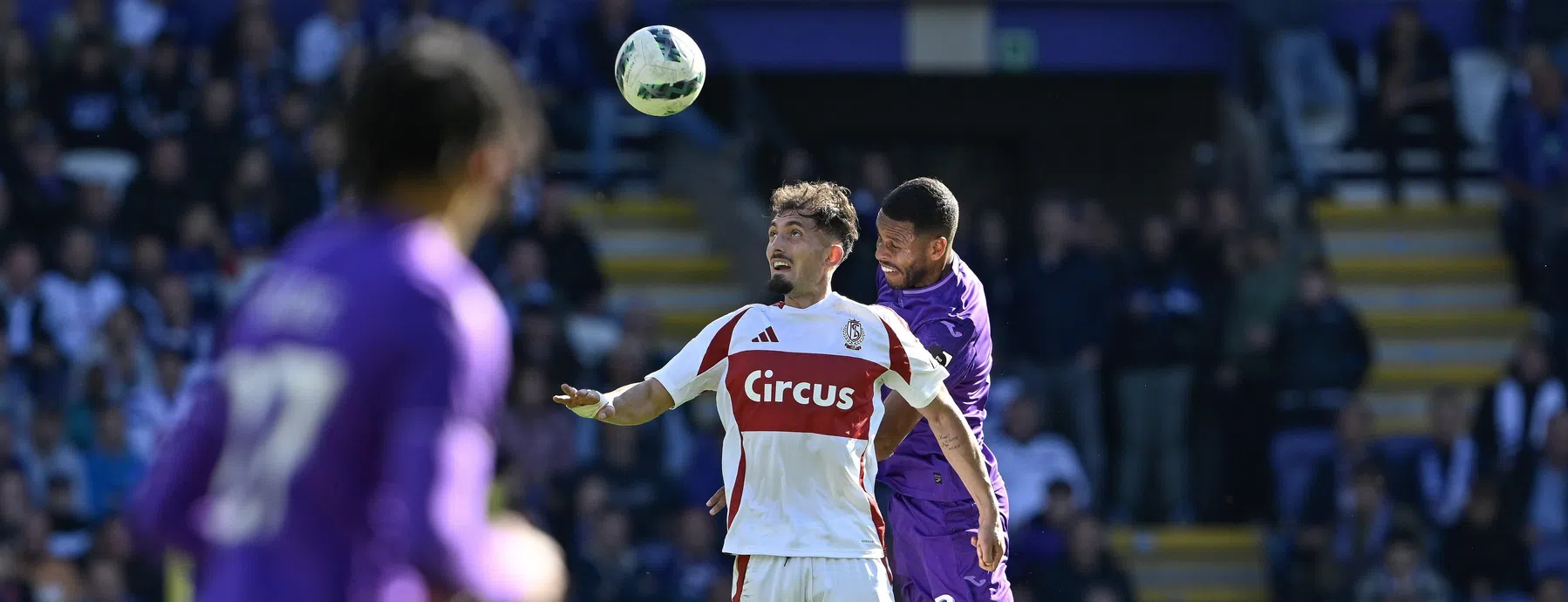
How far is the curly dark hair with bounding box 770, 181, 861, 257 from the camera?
6.05 metres

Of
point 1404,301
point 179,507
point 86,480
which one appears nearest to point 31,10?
point 86,480

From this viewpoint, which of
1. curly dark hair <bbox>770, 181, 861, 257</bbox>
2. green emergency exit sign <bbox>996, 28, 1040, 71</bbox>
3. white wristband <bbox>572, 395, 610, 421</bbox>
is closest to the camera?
white wristband <bbox>572, 395, 610, 421</bbox>

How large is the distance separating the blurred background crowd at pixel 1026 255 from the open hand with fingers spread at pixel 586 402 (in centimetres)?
612

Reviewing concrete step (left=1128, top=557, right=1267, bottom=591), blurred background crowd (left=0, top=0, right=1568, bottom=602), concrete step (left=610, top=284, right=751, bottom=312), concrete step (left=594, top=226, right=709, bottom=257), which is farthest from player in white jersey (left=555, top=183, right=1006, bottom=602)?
concrete step (left=594, top=226, right=709, bottom=257)

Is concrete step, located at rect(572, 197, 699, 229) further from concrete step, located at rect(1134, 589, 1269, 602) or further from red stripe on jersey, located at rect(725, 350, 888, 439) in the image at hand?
red stripe on jersey, located at rect(725, 350, 888, 439)

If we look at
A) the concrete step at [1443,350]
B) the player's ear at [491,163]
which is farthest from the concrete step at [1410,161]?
the player's ear at [491,163]

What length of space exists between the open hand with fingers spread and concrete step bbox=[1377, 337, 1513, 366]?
11.1m

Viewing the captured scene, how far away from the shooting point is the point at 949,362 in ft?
21.6

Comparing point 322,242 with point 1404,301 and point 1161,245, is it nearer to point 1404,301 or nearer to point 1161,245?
point 1161,245

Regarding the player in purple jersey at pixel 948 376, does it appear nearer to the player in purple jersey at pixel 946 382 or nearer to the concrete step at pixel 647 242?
the player in purple jersey at pixel 946 382

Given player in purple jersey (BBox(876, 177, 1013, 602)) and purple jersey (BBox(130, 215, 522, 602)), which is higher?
purple jersey (BBox(130, 215, 522, 602))

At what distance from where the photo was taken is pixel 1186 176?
1788cm

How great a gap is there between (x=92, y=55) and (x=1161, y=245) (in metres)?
7.84

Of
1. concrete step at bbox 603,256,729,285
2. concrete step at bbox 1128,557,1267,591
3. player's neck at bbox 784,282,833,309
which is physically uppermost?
player's neck at bbox 784,282,833,309
